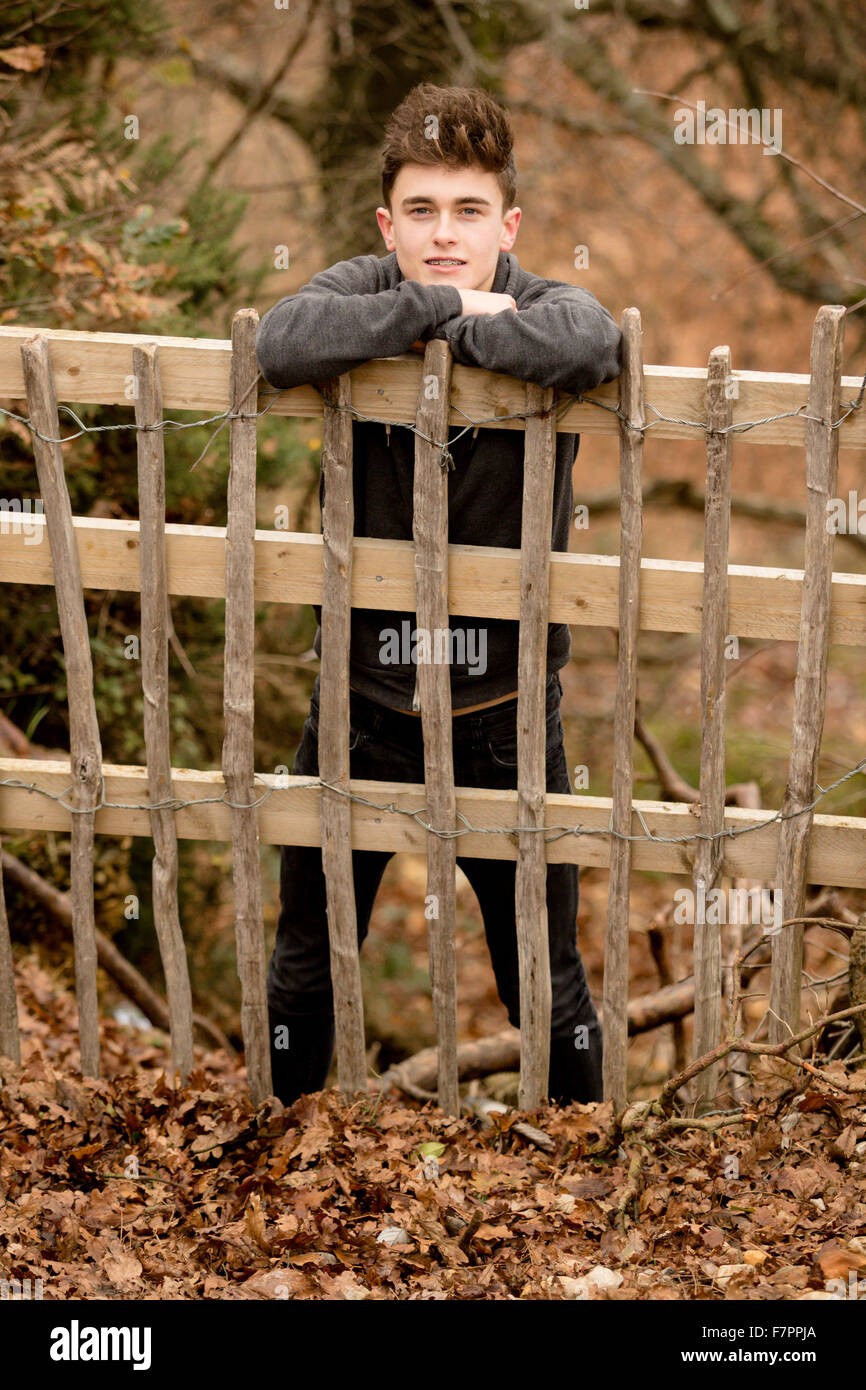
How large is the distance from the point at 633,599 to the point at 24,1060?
7.37 ft

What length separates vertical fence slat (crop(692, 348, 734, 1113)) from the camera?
2553mm

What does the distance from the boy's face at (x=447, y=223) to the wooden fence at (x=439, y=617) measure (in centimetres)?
25

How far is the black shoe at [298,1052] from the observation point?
3.17 metres

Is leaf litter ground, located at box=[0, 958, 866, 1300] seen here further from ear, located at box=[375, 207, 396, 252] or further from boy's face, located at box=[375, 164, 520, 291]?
ear, located at box=[375, 207, 396, 252]

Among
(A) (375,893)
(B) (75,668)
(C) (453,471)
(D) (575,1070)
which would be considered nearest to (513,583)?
(C) (453,471)

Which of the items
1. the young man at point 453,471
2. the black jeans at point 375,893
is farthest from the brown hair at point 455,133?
the black jeans at point 375,893

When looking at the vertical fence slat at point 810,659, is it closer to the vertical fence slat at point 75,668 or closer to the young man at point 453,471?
the young man at point 453,471

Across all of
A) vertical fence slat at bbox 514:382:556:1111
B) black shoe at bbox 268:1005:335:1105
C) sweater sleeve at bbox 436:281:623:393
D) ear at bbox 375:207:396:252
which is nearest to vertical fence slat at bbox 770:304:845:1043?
sweater sleeve at bbox 436:281:623:393

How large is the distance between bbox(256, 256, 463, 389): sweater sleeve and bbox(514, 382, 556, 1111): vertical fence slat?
0.88 ft

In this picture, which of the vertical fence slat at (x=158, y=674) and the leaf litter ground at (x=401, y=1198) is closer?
the leaf litter ground at (x=401, y=1198)

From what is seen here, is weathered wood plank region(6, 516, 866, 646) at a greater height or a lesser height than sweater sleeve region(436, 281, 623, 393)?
lesser

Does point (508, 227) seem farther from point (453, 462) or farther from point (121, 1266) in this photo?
point (121, 1266)

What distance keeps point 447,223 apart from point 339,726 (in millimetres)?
1142

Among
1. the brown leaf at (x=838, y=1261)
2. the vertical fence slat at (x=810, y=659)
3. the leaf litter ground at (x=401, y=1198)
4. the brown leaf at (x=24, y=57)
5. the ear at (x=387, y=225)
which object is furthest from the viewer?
the brown leaf at (x=24, y=57)
